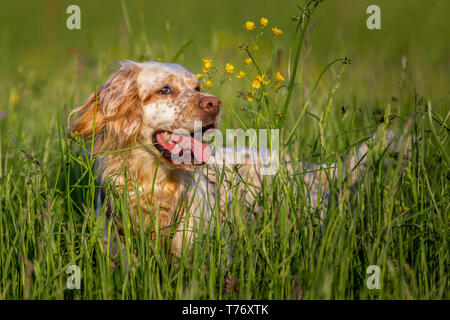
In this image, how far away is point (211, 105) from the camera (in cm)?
289

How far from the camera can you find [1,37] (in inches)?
247

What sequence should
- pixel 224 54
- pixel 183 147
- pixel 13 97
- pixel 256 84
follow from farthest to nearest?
pixel 224 54, pixel 13 97, pixel 183 147, pixel 256 84

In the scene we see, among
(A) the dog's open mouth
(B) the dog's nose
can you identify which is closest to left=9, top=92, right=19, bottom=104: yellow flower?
(A) the dog's open mouth

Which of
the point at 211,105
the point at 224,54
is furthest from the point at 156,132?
the point at 224,54

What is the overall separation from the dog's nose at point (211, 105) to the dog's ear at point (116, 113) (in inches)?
15.1

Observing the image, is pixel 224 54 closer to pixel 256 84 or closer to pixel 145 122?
pixel 145 122

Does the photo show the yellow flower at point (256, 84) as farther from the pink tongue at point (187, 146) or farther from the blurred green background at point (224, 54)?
the pink tongue at point (187, 146)

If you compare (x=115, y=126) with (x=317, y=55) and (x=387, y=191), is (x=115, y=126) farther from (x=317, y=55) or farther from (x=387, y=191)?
(x=317, y=55)

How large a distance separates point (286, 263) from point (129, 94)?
4.47ft

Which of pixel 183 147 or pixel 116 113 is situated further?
pixel 116 113

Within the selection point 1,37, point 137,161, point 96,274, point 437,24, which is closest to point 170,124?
point 137,161

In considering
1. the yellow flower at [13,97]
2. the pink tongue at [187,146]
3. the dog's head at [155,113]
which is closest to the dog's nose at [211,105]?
the dog's head at [155,113]

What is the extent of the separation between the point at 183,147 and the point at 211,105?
10.8 inches

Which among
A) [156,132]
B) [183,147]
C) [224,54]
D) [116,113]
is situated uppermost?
[224,54]
